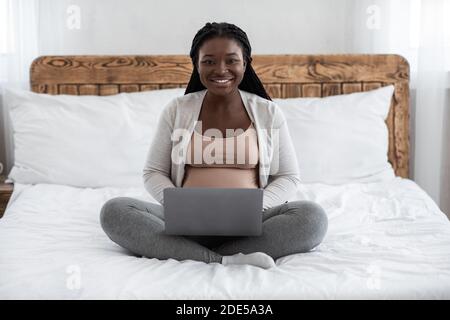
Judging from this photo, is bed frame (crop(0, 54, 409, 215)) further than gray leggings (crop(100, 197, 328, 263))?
Yes

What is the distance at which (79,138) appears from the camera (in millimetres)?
2689

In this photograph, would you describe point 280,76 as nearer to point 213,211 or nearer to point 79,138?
point 79,138

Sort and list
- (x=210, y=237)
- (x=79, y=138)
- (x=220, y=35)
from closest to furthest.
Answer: (x=210, y=237) → (x=220, y=35) → (x=79, y=138)

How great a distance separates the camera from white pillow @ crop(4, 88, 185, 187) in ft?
8.73

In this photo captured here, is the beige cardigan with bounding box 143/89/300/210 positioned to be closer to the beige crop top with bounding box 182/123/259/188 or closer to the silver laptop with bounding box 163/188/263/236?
the beige crop top with bounding box 182/123/259/188

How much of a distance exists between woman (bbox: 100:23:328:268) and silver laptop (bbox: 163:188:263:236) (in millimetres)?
81

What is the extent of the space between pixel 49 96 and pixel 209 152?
3.55 ft

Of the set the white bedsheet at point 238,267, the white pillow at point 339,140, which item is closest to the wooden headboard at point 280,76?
the white pillow at point 339,140

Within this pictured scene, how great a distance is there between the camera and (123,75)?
9.70ft

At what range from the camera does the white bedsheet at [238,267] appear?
153cm

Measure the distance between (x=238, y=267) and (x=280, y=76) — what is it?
1.44 m

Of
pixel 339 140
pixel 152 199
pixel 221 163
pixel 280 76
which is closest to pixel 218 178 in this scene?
pixel 221 163

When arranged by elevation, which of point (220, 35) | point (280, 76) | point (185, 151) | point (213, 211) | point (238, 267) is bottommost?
point (238, 267)

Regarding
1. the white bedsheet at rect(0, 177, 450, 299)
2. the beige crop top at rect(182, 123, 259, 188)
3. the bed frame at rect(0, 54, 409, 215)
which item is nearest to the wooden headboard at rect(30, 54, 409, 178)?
the bed frame at rect(0, 54, 409, 215)
